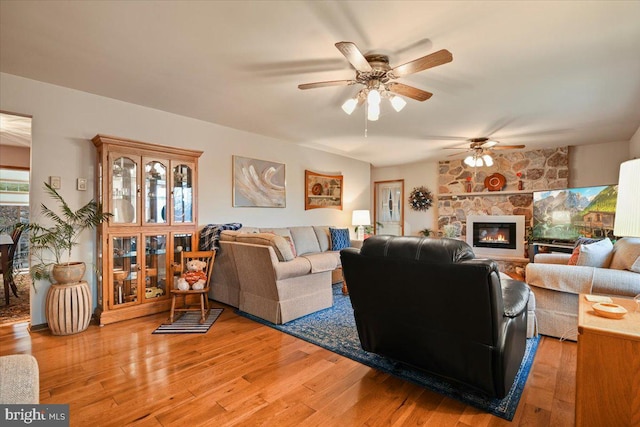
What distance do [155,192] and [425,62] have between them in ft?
9.89

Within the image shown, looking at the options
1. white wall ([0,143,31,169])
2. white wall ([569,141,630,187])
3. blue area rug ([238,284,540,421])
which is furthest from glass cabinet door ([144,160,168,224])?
white wall ([569,141,630,187])

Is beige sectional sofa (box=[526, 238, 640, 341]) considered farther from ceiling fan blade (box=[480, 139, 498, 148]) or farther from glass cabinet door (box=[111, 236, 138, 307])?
glass cabinet door (box=[111, 236, 138, 307])

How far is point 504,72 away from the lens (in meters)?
2.65

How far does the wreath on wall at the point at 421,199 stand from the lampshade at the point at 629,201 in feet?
18.5

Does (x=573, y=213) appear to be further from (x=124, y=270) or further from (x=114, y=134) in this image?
(x=114, y=134)

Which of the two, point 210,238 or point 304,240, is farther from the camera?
point 304,240

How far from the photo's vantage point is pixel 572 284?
267 centimetres

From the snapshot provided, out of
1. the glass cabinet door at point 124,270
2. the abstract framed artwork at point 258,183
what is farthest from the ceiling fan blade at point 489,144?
the glass cabinet door at point 124,270

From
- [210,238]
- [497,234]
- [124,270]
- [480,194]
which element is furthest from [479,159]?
[124,270]

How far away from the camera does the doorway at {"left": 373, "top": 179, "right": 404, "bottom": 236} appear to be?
7.44m

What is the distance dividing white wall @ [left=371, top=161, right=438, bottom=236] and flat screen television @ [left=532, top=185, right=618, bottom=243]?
193 centimetres

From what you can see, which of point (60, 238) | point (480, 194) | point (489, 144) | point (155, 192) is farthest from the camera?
point (480, 194)

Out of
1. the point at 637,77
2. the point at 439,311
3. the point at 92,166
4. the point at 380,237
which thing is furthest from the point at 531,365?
the point at 92,166

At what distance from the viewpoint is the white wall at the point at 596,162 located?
202 inches
